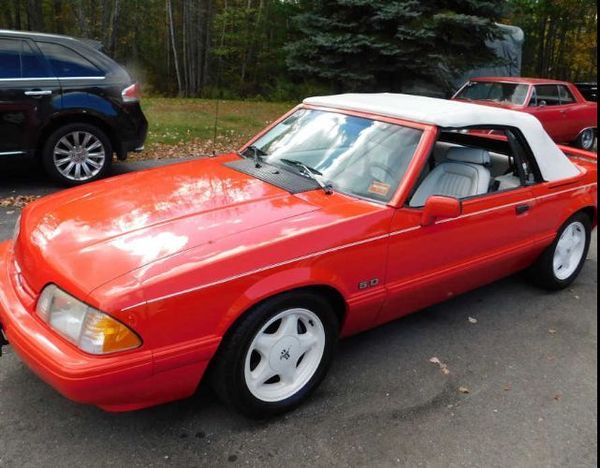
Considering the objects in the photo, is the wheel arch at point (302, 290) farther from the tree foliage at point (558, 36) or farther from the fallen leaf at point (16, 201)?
the tree foliage at point (558, 36)

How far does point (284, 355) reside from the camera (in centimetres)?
269

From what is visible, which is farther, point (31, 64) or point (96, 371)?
point (31, 64)

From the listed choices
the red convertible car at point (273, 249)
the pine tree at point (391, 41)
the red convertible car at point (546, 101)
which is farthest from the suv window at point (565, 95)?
the red convertible car at point (273, 249)

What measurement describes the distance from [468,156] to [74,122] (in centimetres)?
460

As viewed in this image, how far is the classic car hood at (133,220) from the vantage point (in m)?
2.38

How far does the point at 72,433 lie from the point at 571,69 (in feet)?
103

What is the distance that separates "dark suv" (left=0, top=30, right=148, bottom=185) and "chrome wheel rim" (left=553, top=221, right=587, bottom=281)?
4965 mm

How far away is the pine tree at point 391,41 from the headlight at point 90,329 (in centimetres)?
1150

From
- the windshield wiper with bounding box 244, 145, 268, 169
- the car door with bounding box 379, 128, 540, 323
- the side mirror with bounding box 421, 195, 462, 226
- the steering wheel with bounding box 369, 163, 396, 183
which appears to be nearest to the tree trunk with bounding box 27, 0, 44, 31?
the windshield wiper with bounding box 244, 145, 268, 169

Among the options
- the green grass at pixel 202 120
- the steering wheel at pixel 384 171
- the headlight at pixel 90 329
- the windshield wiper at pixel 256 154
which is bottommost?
the green grass at pixel 202 120

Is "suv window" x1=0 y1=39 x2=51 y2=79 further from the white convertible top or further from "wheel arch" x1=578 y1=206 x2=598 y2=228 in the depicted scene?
"wheel arch" x1=578 y1=206 x2=598 y2=228

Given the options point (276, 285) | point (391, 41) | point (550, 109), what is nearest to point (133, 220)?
point (276, 285)

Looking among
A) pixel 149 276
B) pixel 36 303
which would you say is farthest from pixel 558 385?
pixel 36 303

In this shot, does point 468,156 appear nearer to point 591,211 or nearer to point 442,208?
point 442,208
